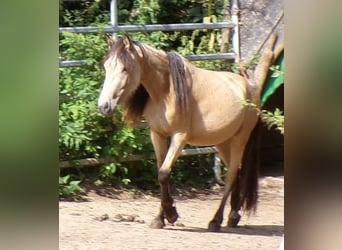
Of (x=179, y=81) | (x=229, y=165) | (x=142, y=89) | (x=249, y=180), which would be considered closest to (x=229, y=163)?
Answer: (x=229, y=165)

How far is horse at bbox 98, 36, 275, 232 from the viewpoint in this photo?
122 inches

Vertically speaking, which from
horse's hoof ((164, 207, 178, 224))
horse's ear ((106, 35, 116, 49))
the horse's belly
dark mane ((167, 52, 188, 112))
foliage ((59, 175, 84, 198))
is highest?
horse's ear ((106, 35, 116, 49))

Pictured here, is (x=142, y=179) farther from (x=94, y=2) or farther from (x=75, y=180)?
(x=94, y=2)

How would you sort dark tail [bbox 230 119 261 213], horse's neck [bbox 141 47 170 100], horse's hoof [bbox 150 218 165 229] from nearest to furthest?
1. horse's neck [bbox 141 47 170 100]
2. horse's hoof [bbox 150 218 165 229]
3. dark tail [bbox 230 119 261 213]

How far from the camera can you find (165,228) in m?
3.26

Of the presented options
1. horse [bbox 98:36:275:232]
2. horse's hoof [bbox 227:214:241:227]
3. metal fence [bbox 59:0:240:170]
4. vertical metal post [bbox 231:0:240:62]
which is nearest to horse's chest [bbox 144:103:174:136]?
horse [bbox 98:36:275:232]

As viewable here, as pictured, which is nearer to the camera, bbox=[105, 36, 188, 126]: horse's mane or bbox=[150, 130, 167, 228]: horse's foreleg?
bbox=[105, 36, 188, 126]: horse's mane

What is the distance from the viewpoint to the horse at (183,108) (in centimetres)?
310

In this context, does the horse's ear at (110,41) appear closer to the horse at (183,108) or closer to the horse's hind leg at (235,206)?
the horse at (183,108)

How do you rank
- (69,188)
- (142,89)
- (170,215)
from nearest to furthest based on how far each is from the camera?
(142,89) → (170,215) → (69,188)

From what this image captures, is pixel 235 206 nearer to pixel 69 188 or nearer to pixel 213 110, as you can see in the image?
pixel 213 110

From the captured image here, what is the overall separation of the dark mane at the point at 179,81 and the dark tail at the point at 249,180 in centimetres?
40

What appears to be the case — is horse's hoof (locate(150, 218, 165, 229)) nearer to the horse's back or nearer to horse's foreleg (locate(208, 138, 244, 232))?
horse's foreleg (locate(208, 138, 244, 232))

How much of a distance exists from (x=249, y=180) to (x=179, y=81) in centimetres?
62
